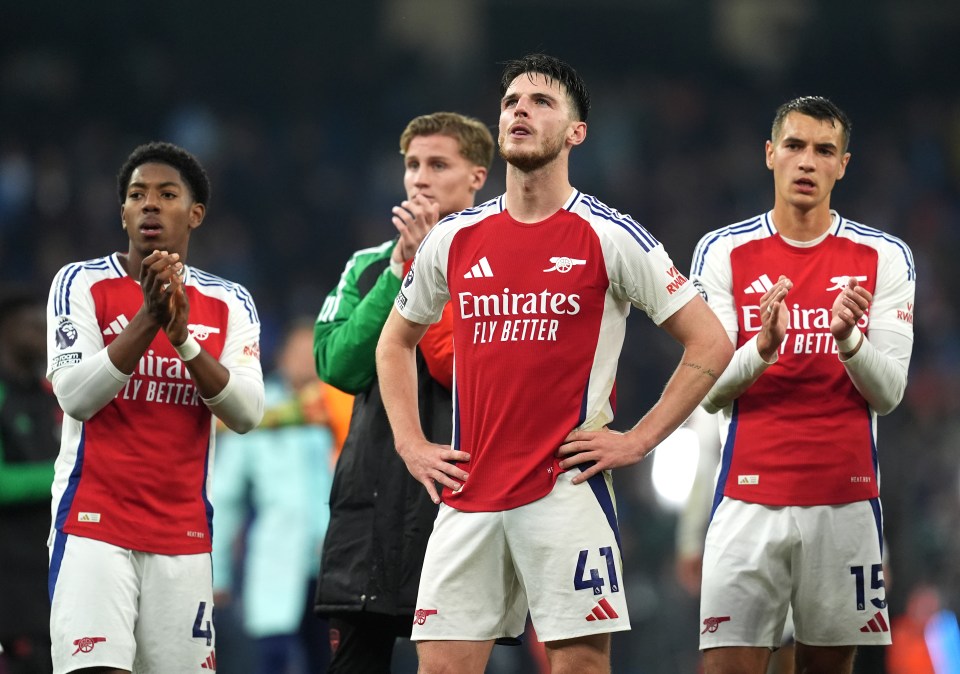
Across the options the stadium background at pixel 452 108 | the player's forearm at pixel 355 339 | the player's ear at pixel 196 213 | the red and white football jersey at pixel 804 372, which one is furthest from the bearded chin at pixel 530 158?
the stadium background at pixel 452 108

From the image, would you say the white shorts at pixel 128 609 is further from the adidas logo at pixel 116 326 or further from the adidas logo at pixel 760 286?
the adidas logo at pixel 760 286

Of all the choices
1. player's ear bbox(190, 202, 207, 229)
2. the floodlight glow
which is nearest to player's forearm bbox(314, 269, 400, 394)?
player's ear bbox(190, 202, 207, 229)

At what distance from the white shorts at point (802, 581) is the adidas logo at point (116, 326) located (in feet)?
8.54

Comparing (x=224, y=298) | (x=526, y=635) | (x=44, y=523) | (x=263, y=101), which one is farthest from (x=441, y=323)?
(x=263, y=101)

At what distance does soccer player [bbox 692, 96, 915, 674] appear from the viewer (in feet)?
18.8

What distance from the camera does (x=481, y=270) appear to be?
5.01m

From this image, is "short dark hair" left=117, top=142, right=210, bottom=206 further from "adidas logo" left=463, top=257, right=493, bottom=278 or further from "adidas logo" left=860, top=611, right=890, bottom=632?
"adidas logo" left=860, top=611, right=890, bottom=632

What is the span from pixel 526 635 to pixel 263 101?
448 inches

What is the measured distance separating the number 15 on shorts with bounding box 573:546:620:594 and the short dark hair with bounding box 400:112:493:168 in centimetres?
226

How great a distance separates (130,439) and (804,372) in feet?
8.93

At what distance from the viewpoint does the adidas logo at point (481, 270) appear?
5.00 m

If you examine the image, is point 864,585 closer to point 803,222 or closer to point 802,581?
point 802,581

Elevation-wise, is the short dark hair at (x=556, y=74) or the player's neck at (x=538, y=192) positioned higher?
the short dark hair at (x=556, y=74)

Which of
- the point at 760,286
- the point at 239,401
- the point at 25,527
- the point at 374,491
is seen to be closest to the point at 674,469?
the point at 25,527
